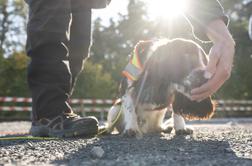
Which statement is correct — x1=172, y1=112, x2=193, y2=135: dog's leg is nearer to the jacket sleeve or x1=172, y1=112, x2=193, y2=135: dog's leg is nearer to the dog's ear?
the dog's ear

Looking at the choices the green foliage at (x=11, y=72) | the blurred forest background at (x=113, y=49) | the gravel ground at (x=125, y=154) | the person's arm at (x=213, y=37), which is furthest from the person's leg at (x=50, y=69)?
the green foliage at (x=11, y=72)

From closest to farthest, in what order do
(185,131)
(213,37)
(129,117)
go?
(213,37)
(129,117)
(185,131)

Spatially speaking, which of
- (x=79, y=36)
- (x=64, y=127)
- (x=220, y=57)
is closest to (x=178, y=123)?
(x=79, y=36)

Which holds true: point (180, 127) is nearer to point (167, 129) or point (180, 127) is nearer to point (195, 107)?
point (167, 129)

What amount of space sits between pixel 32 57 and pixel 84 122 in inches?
24.3

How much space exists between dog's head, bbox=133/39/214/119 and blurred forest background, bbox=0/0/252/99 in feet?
14.8

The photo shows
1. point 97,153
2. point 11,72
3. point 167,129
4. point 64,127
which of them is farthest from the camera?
point 11,72

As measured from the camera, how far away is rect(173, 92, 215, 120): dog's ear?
4.03 m

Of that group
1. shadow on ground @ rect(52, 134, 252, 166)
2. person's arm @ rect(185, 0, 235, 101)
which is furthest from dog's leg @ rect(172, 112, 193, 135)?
person's arm @ rect(185, 0, 235, 101)

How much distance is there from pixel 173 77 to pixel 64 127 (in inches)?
44.9

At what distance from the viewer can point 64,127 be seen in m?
3.45

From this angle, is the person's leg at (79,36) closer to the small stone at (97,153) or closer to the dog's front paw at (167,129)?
the dog's front paw at (167,129)

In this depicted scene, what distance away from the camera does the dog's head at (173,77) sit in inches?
159

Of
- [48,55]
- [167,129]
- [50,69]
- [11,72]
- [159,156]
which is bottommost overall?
[167,129]
